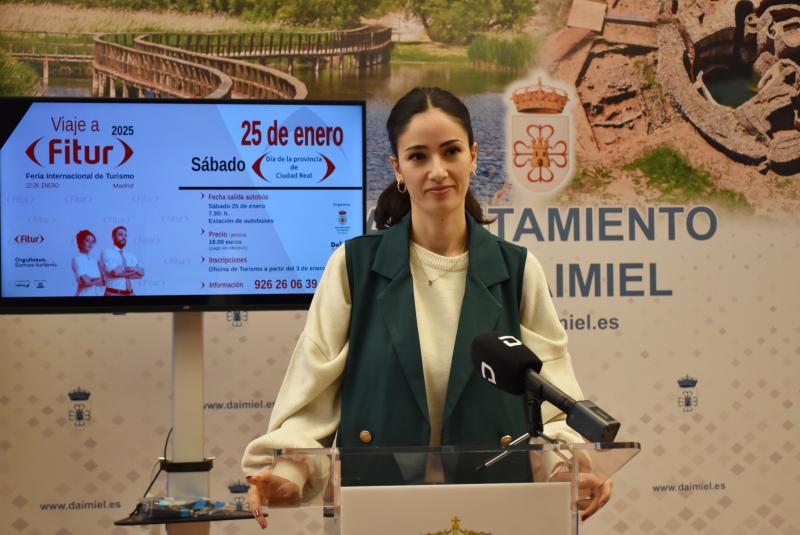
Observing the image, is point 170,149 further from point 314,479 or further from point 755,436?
point 755,436

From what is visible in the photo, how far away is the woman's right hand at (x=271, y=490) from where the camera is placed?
1.66m

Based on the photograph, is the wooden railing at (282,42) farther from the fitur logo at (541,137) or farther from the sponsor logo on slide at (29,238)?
the sponsor logo on slide at (29,238)

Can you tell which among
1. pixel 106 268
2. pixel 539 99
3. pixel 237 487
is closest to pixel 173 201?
pixel 106 268

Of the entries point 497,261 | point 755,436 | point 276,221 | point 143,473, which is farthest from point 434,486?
point 755,436

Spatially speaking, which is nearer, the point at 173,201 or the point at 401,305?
the point at 401,305

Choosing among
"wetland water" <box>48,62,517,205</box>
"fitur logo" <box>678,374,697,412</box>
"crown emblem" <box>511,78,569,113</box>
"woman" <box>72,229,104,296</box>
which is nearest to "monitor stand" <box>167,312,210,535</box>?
"woman" <box>72,229,104,296</box>

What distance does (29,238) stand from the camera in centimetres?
318

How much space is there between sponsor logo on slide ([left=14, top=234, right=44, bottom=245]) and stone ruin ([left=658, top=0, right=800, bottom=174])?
269 centimetres

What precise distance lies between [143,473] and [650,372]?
214cm

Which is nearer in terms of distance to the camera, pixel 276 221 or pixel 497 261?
pixel 497 261

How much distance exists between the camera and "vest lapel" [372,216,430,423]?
2.21 meters

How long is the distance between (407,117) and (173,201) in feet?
3.81

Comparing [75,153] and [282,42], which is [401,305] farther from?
[282,42]

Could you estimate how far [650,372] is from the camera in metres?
4.38
